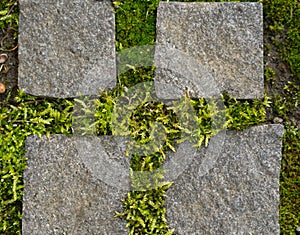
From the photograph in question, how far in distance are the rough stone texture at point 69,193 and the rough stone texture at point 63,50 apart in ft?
1.07

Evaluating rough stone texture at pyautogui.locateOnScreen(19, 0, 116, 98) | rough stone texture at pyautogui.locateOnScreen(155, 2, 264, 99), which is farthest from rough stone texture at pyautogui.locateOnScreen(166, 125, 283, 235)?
rough stone texture at pyautogui.locateOnScreen(19, 0, 116, 98)

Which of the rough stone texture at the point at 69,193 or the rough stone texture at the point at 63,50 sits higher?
the rough stone texture at the point at 63,50

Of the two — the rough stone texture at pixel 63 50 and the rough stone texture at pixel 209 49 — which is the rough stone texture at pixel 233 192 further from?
the rough stone texture at pixel 63 50

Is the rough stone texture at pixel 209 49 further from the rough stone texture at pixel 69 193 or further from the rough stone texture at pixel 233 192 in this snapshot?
the rough stone texture at pixel 69 193

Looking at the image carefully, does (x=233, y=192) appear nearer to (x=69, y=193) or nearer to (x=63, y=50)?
(x=69, y=193)

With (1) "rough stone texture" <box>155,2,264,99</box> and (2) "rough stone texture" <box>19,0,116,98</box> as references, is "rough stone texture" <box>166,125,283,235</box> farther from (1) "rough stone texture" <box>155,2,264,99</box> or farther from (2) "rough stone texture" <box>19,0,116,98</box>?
(2) "rough stone texture" <box>19,0,116,98</box>

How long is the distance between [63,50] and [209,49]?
83 cm

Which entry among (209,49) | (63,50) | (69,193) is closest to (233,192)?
(209,49)

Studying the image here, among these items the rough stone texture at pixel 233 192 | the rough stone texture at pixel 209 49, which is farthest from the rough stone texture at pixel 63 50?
the rough stone texture at pixel 233 192

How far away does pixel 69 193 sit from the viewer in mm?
2557

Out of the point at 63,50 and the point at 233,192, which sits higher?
the point at 63,50

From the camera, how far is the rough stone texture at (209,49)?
258cm

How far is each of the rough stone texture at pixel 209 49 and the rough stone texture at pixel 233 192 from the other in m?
0.30

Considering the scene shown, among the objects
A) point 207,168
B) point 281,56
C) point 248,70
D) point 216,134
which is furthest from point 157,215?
point 281,56
